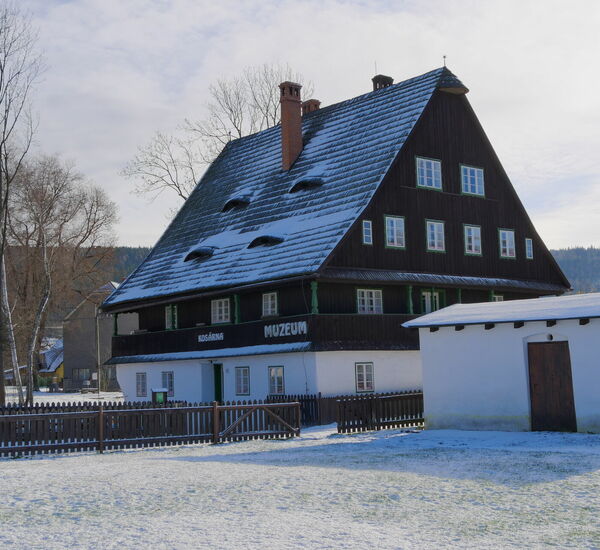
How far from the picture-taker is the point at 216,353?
120 feet

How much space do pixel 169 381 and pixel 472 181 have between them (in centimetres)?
1713

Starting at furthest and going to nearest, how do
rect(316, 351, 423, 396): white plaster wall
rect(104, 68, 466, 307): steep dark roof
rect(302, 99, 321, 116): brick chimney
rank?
rect(302, 99, 321, 116): brick chimney < rect(104, 68, 466, 307): steep dark roof < rect(316, 351, 423, 396): white plaster wall

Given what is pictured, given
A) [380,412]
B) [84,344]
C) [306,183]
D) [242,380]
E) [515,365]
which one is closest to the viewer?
[515,365]

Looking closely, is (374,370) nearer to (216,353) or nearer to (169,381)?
(216,353)

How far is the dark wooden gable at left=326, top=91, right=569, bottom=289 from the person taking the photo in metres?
34.3

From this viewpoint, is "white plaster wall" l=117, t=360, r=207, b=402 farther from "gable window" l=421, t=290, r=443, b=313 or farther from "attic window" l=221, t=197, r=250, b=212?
"gable window" l=421, t=290, r=443, b=313

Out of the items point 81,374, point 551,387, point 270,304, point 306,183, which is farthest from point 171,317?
point 81,374

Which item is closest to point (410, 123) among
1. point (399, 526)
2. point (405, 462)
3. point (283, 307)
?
point (283, 307)

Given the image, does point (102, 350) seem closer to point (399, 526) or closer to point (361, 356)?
point (361, 356)

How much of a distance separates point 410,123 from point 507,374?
15.3 m

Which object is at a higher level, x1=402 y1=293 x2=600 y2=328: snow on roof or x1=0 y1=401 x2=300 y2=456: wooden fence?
x1=402 y1=293 x2=600 y2=328: snow on roof

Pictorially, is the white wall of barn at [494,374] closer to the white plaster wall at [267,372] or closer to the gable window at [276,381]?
the white plaster wall at [267,372]

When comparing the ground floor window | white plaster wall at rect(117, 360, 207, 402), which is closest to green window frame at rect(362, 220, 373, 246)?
white plaster wall at rect(117, 360, 207, 402)

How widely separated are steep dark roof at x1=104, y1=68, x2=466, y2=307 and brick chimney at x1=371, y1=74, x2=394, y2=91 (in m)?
2.66
